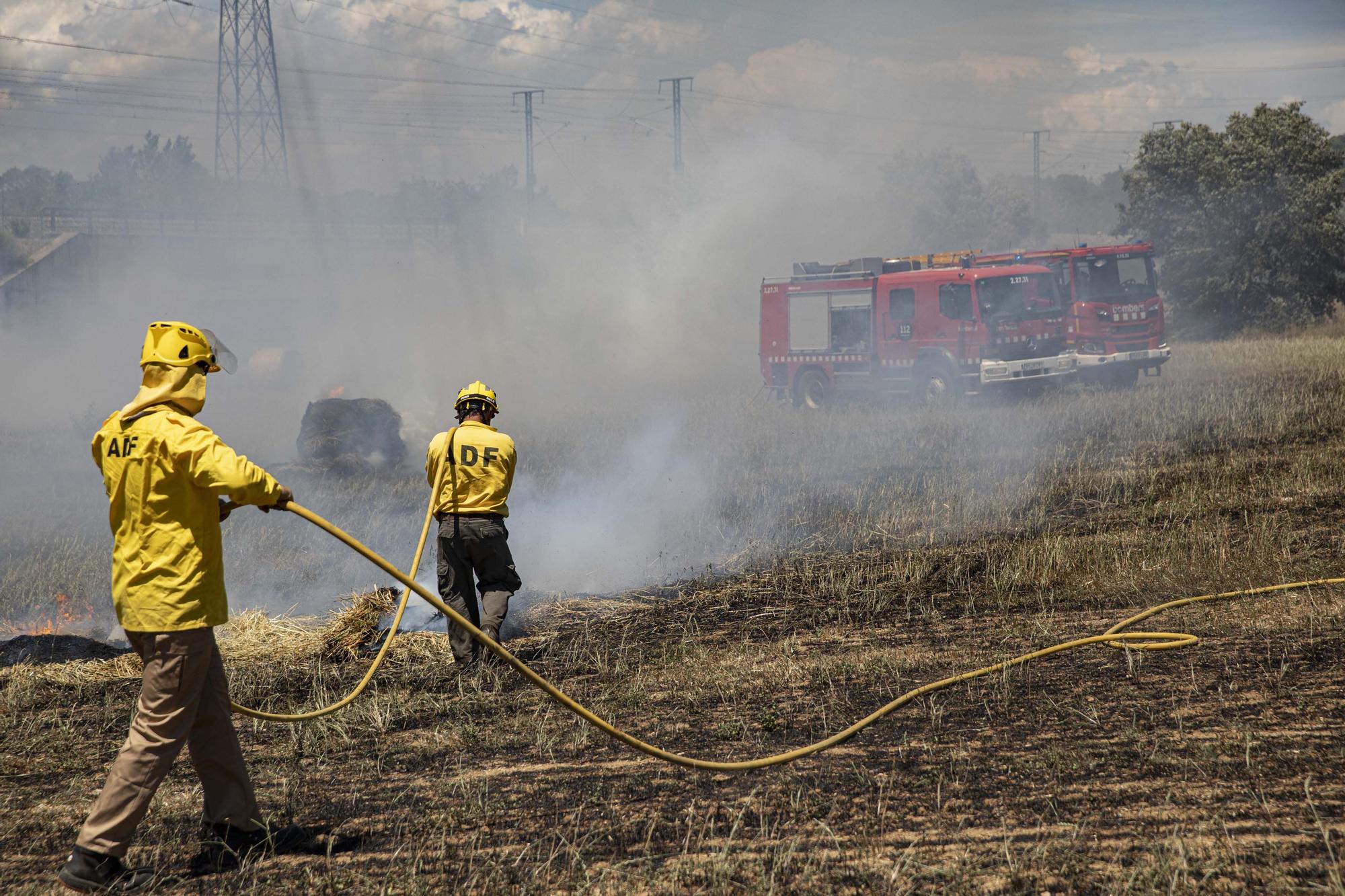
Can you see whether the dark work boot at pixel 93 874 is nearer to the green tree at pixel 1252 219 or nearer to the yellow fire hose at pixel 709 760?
the yellow fire hose at pixel 709 760

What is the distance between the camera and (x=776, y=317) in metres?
21.9

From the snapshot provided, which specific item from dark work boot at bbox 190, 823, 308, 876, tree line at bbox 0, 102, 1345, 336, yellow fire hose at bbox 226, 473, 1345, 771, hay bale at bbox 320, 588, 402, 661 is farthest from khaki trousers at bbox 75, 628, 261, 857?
tree line at bbox 0, 102, 1345, 336

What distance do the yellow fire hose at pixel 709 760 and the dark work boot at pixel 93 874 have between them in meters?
0.81

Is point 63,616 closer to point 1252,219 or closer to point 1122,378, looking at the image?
point 1122,378

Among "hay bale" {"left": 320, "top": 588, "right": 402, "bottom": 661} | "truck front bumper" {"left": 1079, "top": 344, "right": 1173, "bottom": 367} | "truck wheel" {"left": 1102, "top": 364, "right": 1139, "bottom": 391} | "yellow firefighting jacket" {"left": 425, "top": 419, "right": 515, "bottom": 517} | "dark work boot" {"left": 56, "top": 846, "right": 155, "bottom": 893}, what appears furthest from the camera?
"truck wheel" {"left": 1102, "top": 364, "right": 1139, "bottom": 391}

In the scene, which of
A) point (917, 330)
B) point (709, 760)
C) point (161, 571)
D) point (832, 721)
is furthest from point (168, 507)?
point (917, 330)

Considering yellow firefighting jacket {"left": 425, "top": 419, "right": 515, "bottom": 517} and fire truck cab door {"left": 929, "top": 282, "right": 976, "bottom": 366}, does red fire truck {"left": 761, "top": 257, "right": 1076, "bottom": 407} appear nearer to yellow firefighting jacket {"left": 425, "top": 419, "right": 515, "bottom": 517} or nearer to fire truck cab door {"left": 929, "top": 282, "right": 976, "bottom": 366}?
fire truck cab door {"left": 929, "top": 282, "right": 976, "bottom": 366}

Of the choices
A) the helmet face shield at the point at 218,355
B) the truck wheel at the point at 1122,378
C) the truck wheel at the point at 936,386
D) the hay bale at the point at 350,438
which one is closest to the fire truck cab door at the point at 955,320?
the truck wheel at the point at 936,386

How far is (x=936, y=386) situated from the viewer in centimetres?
1925

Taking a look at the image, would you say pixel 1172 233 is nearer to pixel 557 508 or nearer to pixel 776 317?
pixel 776 317

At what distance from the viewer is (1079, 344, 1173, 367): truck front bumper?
19859mm

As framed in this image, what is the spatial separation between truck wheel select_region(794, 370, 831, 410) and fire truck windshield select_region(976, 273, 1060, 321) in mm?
3554

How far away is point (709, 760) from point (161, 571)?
2416 millimetres

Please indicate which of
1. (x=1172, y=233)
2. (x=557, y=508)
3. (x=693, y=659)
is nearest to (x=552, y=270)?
(x=1172, y=233)
